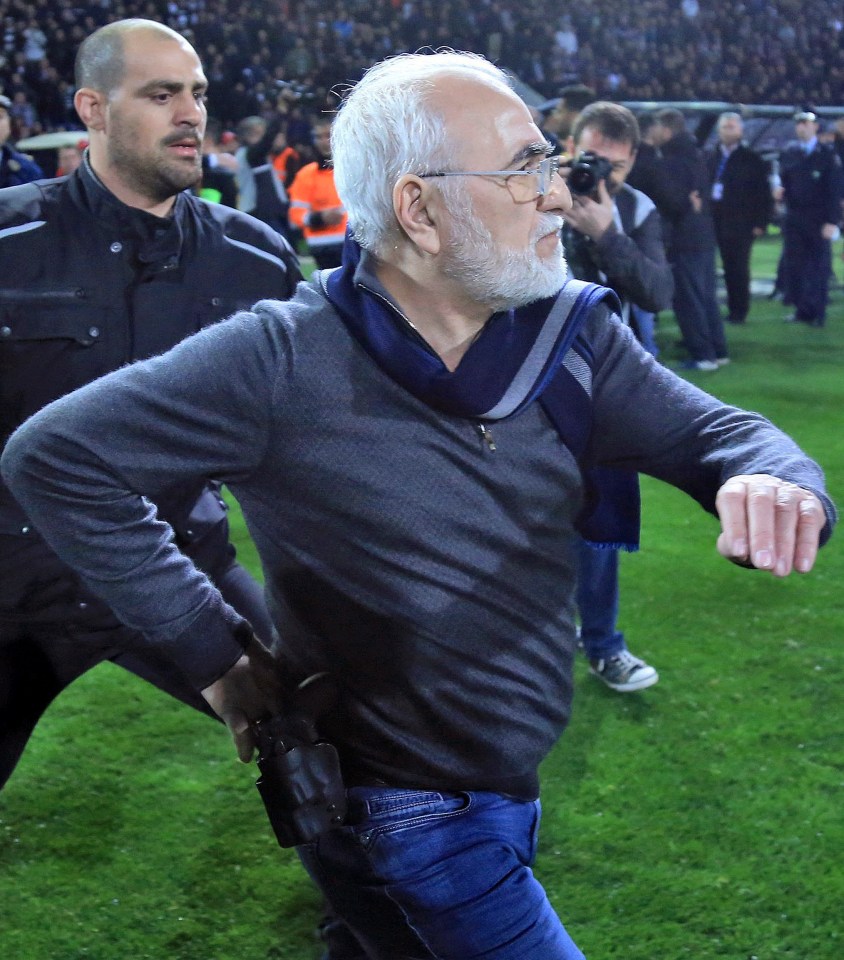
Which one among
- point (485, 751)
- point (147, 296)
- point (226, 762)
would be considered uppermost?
point (147, 296)

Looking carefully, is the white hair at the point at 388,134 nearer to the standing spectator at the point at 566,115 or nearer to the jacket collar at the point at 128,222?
the jacket collar at the point at 128,222

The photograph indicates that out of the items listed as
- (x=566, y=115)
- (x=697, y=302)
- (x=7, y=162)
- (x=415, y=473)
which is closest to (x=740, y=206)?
(x=697, y=302)

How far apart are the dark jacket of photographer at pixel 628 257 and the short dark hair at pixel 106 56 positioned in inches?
60.9

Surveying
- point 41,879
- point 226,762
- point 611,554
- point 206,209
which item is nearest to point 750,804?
point 611,554

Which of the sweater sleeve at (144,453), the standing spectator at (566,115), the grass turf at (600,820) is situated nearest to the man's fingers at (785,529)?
the sweater sleeve at (144,453)

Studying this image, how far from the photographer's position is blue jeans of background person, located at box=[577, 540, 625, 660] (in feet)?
14.0

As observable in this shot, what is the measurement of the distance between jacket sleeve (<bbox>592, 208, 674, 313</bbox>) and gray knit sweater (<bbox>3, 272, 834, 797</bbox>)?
227cm

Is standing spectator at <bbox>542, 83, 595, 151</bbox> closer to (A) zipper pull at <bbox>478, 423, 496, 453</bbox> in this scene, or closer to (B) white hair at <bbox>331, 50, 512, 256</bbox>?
(B) white hair at <bbox>331, 50, 512, 256</bbox>

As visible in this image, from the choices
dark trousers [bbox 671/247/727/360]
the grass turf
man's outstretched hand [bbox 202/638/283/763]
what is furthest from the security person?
dark trousers [bbox 671/247/727/360]

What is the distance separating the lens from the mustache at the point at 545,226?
189 centimetres

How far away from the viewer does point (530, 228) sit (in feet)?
6.21

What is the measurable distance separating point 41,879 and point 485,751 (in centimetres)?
197

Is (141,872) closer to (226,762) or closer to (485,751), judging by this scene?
(226,762)

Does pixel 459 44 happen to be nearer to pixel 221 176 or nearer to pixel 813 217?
pixel 221 176
